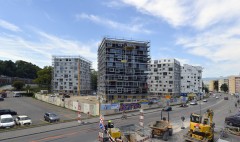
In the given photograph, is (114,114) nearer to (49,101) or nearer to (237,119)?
(237,119)

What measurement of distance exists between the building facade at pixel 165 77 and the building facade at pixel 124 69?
27243mm

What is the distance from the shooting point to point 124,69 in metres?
92.6

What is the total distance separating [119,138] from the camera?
1880 cm

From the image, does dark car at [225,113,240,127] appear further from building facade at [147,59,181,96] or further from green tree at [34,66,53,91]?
green tree at [34,66,53,91]

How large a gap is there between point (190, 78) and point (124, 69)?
58.4m

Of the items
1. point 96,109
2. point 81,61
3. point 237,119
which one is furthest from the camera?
point 81,61

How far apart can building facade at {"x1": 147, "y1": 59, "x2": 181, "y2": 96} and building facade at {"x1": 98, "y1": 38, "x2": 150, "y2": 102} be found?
27243 millimetres

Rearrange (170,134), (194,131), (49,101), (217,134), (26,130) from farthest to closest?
(49,101), (26,130), (217,134), (170,134), (194,131)

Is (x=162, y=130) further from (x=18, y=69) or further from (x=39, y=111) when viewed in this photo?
(x=18, y=69)

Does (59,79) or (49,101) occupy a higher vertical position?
(59,79)

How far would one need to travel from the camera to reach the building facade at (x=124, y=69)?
89375 millimetres

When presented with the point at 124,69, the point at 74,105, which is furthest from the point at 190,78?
the point at 74,105

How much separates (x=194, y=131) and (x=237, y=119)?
13.1m

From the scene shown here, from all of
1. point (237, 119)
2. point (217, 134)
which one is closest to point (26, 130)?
point (217, 134)
